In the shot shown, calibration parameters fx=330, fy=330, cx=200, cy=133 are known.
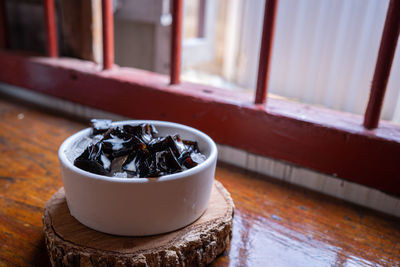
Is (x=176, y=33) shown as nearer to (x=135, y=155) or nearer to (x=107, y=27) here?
(x=107, y=27)

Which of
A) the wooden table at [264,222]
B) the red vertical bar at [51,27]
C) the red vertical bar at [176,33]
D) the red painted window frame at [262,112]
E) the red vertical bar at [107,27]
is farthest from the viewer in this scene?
the red vertical bar at [51,27]

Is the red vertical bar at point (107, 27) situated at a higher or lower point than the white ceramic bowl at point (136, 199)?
higher

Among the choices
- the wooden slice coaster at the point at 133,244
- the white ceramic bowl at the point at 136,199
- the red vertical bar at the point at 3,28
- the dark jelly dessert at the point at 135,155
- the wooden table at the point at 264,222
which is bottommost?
the wooden table at the point at 264,222

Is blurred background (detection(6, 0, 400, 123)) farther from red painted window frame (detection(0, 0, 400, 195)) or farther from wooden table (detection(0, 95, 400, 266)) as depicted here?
wooden table (detection(0, 95, 400, 266))

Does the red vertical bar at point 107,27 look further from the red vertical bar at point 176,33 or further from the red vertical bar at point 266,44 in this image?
the red vertical bar at point 266,44

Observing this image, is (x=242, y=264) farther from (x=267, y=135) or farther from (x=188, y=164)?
(x=267, y=135)

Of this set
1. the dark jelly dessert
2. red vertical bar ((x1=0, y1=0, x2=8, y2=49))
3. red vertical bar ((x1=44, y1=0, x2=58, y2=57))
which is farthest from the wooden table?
red vertical bar ((x1=0, y1=0, x2=8, y2=49))

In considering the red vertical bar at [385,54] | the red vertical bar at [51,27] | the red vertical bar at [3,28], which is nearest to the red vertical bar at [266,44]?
the red vertical bar at [385,54]

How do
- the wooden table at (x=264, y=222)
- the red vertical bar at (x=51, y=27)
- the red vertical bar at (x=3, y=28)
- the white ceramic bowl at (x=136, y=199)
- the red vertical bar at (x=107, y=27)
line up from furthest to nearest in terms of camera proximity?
the red vertical bar at (x=3, y=28) → the red vertical bar at (x=51, y=27) → the red vertical bar at (x=107, y=27) → the wooden table at (x=264, y=222) → the white ceramic bowl at (x=136, y=199)
